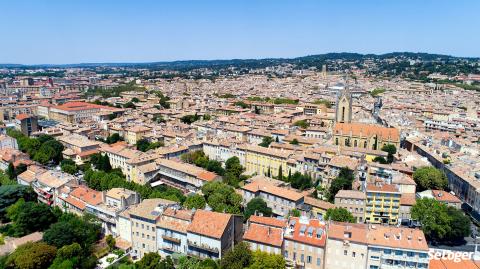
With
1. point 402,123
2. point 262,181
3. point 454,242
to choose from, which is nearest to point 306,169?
point 262,181

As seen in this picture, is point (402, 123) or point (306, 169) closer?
point (306, 169)

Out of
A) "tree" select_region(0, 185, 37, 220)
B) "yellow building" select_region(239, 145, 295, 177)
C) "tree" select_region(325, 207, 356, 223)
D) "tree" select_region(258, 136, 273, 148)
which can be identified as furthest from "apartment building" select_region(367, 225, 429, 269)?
"tree" select_region(0, 185, 37, 220)

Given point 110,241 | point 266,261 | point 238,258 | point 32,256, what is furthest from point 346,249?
point 32,256

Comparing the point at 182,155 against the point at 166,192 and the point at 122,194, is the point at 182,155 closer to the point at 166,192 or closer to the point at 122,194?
the point at 166,192

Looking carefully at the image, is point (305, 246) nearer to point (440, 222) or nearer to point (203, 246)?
point (203, 246)

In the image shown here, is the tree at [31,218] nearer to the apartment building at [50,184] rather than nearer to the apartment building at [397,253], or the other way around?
the apartment building at [50,184]

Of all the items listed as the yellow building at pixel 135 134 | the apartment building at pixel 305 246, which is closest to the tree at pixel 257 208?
the apartment building at pixel 305 246
